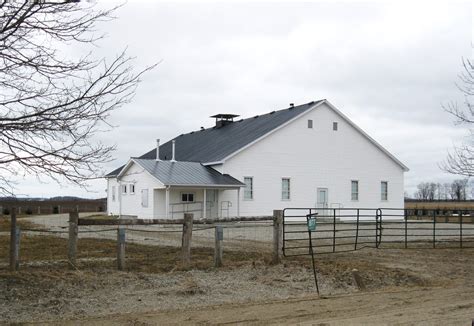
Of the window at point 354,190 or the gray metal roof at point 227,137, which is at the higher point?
the gray metal roof at point 227,137

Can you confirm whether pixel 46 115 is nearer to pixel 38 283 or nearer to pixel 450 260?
pixel 38 283

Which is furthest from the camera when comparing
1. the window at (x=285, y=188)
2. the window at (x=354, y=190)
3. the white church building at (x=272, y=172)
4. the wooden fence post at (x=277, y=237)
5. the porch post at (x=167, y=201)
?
the window at (x=354, y=190)

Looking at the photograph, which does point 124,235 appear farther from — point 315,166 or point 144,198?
point 315,166

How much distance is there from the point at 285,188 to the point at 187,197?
6.26m

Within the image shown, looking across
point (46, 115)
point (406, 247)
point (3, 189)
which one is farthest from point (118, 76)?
point (406, 247)

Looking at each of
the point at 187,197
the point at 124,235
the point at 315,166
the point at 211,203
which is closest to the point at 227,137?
the point at 315,166

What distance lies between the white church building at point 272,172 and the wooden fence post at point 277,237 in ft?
60.5

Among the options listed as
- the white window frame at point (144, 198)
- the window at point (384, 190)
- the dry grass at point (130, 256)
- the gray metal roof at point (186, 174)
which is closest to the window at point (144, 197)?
the white window frame at point (144, 198)

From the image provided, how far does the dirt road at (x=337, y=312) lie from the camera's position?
27.8ft

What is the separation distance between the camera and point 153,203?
34.8m

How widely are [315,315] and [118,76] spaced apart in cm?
469

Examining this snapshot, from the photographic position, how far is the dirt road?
8.47 meters

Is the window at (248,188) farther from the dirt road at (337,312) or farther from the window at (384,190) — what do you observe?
the dirt road at (337,312)

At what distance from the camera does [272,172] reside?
36.4 meters
